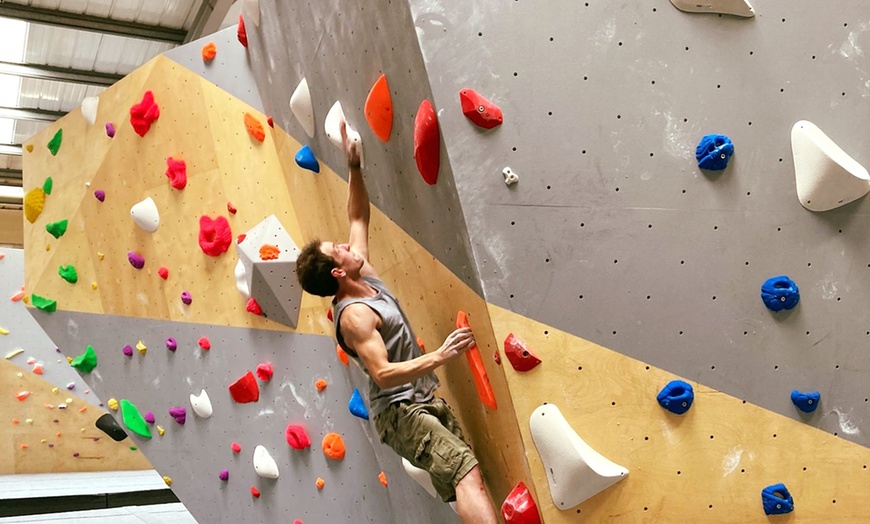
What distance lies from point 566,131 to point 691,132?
0.34 meters

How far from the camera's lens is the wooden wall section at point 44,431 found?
31.4 feet

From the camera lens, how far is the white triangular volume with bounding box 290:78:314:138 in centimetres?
312

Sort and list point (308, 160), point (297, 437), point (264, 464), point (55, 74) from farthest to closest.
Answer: point (55, 74) < point (264, 464) < point (297, 437) < point (308, 160)

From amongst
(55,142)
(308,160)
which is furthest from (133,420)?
(308,160)

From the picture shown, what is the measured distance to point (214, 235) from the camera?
13.3 feet

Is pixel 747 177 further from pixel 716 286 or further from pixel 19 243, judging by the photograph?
pixel 19 243

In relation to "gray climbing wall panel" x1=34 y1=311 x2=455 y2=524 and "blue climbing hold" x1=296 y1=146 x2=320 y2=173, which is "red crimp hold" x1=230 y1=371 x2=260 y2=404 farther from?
"blue climbing hold" x1=296 y1=146 x2=320 y2=173

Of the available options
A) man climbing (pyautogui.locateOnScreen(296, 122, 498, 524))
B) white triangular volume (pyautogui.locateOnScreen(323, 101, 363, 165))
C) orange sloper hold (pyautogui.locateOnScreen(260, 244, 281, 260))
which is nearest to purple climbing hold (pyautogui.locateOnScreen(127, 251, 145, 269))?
orange sloper hold (pyautogui.locateOnScreen(260, 244, 281, 260))

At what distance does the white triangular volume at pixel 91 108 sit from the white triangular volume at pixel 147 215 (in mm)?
743

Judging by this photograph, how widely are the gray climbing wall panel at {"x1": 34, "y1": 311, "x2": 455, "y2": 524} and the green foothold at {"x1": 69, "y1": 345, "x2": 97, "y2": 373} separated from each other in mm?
40

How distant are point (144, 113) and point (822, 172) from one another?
3.43 meters

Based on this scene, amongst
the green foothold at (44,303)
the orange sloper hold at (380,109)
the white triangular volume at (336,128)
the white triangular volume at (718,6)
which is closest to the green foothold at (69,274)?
the green foothold at (44,303)

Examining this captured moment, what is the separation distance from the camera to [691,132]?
219 centimetres

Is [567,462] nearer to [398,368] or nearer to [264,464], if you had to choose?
[398,368]
